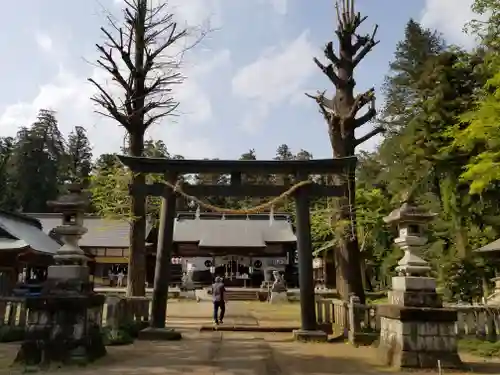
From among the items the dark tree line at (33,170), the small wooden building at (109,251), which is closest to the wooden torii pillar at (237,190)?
the small wooden building at (109,251)

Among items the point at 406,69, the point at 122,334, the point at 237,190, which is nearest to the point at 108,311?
the point at 122,334

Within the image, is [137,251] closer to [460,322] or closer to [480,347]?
[460,322]

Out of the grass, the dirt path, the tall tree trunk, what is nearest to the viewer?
the dirt path

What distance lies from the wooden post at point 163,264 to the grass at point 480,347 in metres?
7.86

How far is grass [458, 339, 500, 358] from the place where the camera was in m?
11.0

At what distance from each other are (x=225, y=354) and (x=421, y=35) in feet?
120

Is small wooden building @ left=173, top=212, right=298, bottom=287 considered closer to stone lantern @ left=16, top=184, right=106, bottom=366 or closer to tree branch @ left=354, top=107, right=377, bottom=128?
tree branch @ left=354, top=107, right=377, bottom=128

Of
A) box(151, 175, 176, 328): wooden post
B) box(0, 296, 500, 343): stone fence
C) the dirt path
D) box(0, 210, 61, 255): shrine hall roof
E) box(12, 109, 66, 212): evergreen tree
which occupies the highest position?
box(12, 109, 66, 212): evergreen tree

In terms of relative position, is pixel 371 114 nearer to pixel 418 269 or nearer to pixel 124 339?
pixel 418 269

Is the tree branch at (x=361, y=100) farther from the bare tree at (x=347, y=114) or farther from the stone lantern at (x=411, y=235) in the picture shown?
the stone lantern at (x=411, y=235)

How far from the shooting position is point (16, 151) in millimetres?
61406

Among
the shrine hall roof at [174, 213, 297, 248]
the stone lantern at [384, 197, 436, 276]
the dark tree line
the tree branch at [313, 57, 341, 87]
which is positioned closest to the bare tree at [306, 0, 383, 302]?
the tree branch at [313, 57, 341, 87]

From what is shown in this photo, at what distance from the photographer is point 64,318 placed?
30.6 ft

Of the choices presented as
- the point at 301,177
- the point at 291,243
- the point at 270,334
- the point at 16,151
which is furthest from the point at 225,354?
the point at 16,151
